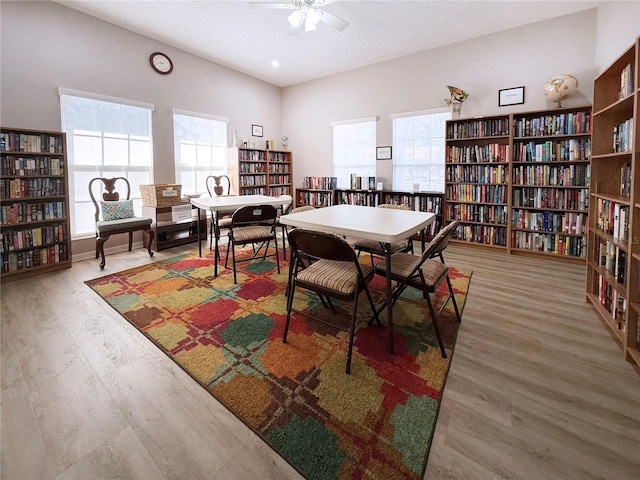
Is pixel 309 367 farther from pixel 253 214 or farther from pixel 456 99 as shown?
pixel 456 99

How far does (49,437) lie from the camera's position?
52.5 inches

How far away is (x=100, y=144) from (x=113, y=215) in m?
1.06

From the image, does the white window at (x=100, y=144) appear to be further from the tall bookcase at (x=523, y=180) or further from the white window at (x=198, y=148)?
the tall bookcase at (x=523, y=180)

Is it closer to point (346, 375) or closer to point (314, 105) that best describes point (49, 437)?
point (346, 375)

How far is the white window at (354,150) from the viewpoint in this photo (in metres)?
5.75

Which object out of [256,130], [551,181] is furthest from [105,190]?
[551,181]

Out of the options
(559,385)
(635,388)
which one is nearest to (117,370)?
(559,385)

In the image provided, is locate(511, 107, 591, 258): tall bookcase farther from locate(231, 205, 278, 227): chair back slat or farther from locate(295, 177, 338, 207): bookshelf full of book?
locate(231, 205, 278, 227): chair back slat

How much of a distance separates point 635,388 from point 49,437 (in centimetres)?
282

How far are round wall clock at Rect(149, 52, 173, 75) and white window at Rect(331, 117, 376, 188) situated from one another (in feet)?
9.63

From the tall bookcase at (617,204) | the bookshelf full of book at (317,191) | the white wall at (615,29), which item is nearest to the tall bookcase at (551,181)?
the white wall at (615,29)

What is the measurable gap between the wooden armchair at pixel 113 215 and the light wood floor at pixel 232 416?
1.52m

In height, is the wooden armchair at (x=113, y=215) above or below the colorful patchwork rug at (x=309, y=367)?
above

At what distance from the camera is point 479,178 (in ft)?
14.6
